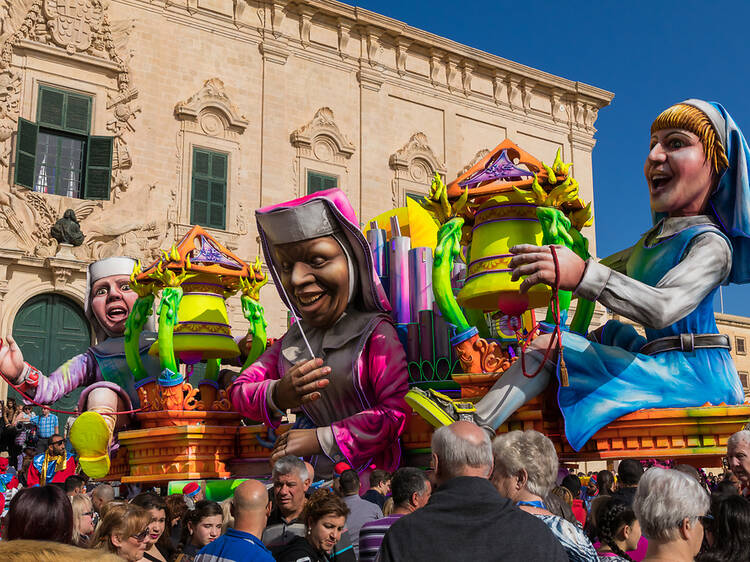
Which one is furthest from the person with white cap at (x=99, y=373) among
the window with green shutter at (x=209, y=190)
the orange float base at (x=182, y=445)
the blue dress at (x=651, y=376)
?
the window with green shutter at (x=209, y=190)

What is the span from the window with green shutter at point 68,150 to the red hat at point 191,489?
1083 cm

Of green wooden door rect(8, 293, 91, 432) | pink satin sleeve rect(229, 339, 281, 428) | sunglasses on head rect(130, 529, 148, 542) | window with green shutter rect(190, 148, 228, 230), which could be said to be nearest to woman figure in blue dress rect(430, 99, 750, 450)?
pink satin sleeve rect(229, 339, 281, 428)

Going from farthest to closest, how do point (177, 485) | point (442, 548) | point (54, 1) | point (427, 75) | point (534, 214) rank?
point (427, 75), point (54, 1), point (177, 485), point (534, 214), point (442, 548)

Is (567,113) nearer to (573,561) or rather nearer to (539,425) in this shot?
(539,425)

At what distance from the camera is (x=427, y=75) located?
2089 cm

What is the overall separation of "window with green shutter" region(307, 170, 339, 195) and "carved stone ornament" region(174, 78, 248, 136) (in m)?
1.89

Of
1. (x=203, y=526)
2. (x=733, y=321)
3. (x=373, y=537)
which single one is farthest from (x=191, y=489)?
(x=733, y=321)

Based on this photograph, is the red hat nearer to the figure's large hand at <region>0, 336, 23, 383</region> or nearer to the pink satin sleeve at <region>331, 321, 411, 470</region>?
the pink satin sleeve at <region>331, 321, 411, 470</region>

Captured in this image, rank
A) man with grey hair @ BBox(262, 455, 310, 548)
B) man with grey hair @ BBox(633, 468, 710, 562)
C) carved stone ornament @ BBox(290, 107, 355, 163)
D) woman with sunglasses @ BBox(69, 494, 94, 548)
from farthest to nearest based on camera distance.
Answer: carved stone ornament @ BBox(290, 107, 355, 163) < woman with sunglasses @ BBox(69, 494, 94, 548) < man with grey hair @ BBox(262, 455, 310, 548) < man with grey hair @ BBox(633, 468, 710, 562)

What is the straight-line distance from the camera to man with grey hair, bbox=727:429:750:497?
12.1 ft

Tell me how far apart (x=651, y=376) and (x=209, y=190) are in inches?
552

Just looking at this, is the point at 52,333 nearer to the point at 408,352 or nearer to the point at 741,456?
the point at 408,352

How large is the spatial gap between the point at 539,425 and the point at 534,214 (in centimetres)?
134

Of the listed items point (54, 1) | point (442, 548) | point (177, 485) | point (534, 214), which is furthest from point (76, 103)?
point (442, 548)
